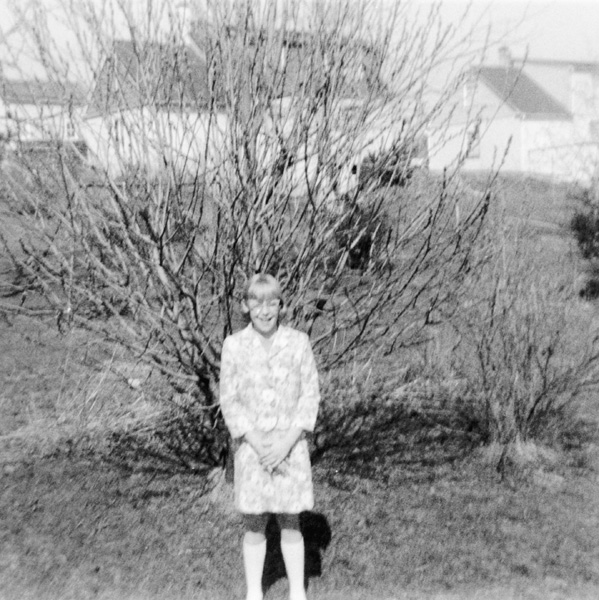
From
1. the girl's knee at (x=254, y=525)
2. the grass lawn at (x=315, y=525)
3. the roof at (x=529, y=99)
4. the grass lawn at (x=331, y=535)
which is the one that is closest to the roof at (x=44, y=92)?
the grass lawn at (x=315, y=525)

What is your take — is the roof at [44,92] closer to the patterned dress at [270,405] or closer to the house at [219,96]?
the house at [219,96]

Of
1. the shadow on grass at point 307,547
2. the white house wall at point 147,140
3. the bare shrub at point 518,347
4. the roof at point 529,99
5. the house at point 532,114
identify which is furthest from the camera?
the roof at point 529,99

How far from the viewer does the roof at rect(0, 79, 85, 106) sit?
352cm

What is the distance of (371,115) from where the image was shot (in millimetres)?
4008

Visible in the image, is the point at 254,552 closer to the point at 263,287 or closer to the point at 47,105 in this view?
the point at 263,287

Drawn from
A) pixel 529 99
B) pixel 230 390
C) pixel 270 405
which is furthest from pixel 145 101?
pixel 529 99

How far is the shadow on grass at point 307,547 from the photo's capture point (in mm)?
3635

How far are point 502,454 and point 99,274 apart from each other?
3.03 m

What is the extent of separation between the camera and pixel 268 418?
312 cm

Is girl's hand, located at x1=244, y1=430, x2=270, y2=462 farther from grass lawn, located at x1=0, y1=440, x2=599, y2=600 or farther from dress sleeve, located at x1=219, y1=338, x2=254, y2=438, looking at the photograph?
grass lawn, located at x1=0, y1=440, x2=599, y2=600

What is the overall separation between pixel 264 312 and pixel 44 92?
1691mm

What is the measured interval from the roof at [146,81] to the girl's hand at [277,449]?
1.67m

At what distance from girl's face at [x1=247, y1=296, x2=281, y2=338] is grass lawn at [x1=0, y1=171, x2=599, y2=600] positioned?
1325 mm

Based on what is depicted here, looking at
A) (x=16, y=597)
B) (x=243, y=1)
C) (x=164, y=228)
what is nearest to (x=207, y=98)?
A: (x=243, y=1)
